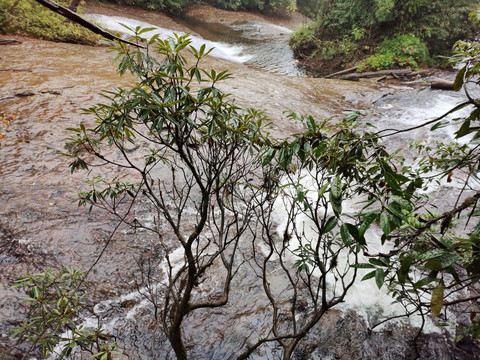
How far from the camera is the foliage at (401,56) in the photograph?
11.0 meters

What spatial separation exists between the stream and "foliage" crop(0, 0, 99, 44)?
156cm

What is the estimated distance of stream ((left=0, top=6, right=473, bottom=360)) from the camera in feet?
7.37

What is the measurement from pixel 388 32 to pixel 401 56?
1.67m

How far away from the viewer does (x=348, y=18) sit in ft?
42.4

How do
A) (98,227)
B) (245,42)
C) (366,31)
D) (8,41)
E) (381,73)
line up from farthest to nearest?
(245,42) → (366,31) → (381,73) → (8,41) → (98,227)

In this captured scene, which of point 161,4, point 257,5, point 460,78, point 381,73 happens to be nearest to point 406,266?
point 460,78

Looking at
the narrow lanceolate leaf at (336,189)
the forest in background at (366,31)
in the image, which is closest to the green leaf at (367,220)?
the narrow lanceolate leaf at (336,189)

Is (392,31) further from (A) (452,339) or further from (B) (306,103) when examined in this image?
(A) (452,339)

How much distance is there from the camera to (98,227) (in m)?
3.14

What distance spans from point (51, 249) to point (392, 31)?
14791mm

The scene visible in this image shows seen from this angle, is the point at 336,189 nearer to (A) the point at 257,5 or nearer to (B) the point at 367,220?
(B) the point at 367,220

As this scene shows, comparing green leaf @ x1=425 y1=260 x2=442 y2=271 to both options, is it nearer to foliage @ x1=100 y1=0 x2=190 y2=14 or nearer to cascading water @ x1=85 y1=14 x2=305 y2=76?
cascading water @ x1=85 y1=14 x2=305 y2=76

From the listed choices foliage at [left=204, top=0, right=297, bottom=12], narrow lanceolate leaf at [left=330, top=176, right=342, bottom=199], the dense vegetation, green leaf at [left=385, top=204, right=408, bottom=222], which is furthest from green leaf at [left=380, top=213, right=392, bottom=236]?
foliage at [left=204, top=0, right=297, bottom=12]

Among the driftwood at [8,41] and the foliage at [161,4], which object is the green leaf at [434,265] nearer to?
the driftwood at [8,41]
